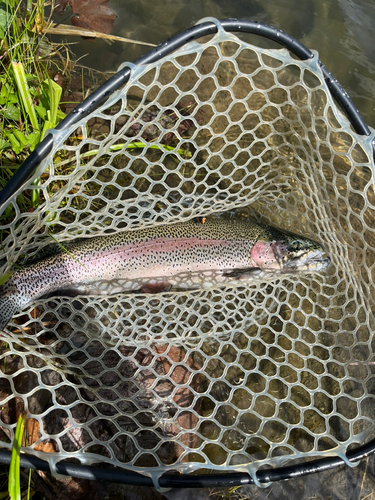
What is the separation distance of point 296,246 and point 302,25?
331 cm

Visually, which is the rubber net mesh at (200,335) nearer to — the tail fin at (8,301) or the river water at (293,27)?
the tail fin at (8,301)

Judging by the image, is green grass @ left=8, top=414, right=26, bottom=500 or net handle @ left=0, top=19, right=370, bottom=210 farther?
net handle @ left=0, top=19, right=370, bottom=210

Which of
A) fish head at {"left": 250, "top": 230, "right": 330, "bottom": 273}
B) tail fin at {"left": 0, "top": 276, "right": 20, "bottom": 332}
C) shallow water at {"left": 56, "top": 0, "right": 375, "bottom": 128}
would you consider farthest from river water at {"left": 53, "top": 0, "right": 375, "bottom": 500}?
tail fin at {"left": 0, "top": 276, "right": 20, "bottom": 332}

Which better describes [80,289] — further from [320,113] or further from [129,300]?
[320,113]

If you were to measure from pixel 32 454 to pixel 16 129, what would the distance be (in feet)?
7.81

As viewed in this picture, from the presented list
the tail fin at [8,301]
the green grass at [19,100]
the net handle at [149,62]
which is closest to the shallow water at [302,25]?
the green grass at [19,100]

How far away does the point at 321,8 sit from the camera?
489 cm

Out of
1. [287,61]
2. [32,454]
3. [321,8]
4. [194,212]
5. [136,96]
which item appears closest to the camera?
[32,454]

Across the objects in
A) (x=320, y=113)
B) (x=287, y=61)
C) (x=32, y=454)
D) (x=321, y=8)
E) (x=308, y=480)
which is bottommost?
(x=308, y=480)

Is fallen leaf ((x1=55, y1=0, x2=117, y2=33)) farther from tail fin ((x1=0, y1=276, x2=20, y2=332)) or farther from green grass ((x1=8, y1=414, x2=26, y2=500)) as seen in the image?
green grass ((x1=8, y1=414, x2=26, y2=500))

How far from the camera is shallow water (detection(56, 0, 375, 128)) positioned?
4.48 m

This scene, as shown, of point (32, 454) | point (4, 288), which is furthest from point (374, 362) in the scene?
point (4, 288)

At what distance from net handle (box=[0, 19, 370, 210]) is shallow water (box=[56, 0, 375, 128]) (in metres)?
2.50

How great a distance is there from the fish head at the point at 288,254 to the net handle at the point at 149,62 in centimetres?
122
